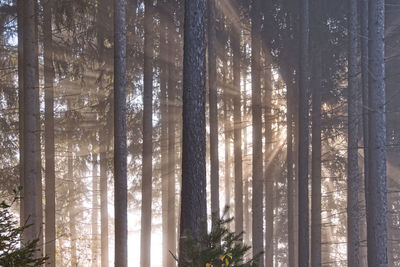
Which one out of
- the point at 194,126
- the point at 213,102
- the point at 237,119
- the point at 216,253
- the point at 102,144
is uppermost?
the point at 213,102

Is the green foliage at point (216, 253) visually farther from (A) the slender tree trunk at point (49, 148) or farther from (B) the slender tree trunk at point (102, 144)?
(B) the slender tree trunk at point (102, 144)

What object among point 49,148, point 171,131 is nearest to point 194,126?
point 49,148

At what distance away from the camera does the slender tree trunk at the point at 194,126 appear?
27.3ft

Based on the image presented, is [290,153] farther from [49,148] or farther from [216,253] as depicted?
[216,253]

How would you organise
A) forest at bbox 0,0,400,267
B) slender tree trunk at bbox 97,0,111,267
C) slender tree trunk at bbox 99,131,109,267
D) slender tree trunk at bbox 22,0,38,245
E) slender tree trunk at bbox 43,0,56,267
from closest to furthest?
slender tree trunk at bbox 22,0,38,245
forest at bbox 0,0,400,267
slender tree trunk at bbox 43,0,56,267
slender tree trunk at bbox 97,0,111,267
slender tree trunk at bbox 99,131,109,267

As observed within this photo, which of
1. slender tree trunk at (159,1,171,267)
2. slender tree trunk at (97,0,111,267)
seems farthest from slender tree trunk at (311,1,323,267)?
slender tree trunk at (97,0,111,267)

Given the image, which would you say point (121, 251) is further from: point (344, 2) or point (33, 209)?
point (344, 2)

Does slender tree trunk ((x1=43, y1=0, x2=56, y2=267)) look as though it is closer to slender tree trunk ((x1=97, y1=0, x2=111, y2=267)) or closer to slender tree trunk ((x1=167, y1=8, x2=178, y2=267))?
slender tree trunk ((x1=97, y1=0, x2=111, y2=267))

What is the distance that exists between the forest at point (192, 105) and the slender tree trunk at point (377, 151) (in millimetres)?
36

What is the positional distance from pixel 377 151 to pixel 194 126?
572 cm

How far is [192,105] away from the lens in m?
8.57

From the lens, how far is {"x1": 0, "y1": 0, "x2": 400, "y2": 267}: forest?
10766 millimetres

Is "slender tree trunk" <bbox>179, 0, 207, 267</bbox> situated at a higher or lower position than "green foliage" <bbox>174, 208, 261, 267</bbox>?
higher

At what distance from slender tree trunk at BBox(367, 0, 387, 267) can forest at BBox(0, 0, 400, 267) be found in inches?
1.4
